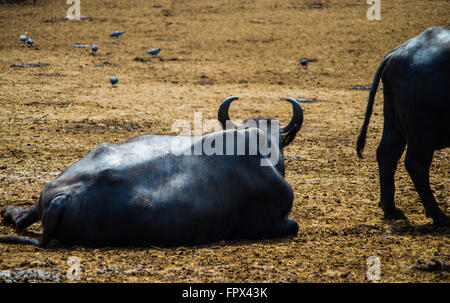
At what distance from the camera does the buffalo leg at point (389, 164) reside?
512 centimetres

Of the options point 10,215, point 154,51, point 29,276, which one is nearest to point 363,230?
point 29,276

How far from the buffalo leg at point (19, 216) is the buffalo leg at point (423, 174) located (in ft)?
11.0

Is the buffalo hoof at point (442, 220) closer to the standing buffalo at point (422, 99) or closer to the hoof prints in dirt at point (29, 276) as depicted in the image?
the standing buffalo at point (422, 99)

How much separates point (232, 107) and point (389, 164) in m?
5.53

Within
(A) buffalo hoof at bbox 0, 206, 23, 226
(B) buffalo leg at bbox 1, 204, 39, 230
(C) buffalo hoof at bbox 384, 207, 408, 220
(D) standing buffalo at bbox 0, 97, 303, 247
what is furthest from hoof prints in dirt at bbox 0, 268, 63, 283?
(C) buffalo hoof at bbox 384, 207, 408, 220

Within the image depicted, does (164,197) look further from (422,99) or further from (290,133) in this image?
(422,99)

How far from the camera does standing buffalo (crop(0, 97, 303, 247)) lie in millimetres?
4012

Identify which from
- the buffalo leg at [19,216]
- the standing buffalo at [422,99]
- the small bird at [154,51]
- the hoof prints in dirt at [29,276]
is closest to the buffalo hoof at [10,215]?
the buffalo leg at [19,216]

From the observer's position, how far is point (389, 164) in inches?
205

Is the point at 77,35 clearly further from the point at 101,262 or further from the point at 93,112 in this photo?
the point at 101,262

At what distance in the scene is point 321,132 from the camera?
881cm

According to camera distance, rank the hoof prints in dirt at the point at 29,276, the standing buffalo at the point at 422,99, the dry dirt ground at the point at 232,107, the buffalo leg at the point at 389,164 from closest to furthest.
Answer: the hoof prints in dirt at the point at 29,276 < the dry dirt ground at the point at 232,107 < the standing buffalo at the point at 422,99 < the buffalo leg at the point at 389,164

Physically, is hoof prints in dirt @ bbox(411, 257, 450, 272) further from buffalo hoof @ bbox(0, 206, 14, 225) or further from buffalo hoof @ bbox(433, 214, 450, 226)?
buffalo hoof @ bbox(0, 206, 14, 225)

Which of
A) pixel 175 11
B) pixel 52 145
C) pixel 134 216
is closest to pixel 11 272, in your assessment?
pixel 134 216
